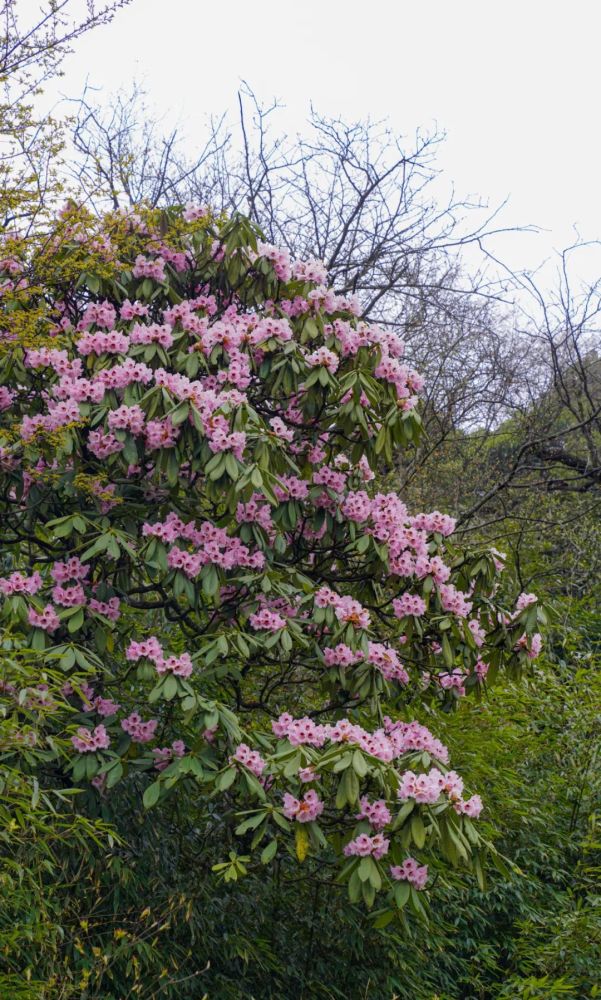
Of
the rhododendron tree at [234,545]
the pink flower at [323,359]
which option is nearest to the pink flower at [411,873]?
the rhododendron tree at [234,545]

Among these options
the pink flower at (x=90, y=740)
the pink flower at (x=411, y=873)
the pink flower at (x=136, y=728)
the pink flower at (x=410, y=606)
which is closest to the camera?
the pink flower at (x=411, y=873)

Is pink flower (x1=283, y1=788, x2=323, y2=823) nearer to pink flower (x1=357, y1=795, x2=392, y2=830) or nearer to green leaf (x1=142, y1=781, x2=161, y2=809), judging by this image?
pink flower (x1=357, y1=795, x2=392, y2=830)

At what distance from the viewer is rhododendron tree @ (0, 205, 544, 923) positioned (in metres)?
3.44

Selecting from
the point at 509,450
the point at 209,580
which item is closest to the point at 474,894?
the point at 209,580

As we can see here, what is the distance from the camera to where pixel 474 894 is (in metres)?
4.87

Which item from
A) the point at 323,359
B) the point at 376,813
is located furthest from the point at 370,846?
the point at 323,359

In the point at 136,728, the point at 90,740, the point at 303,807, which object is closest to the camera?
the point at 303,807

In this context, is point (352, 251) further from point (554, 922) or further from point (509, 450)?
point (554, 922)

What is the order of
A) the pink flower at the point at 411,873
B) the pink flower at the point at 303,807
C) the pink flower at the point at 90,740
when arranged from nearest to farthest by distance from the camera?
the pink flower at the point at 303,807
the pink flower at the point at 411,873
the pink flower at the point at 90,740

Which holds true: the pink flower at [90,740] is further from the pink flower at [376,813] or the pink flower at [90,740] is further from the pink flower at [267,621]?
the pink flower at [376,813]

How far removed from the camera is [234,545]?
3.79 meters

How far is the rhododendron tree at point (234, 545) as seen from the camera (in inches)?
135

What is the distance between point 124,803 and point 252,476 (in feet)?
4.23

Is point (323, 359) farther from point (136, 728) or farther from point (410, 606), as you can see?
point (136, 728)
